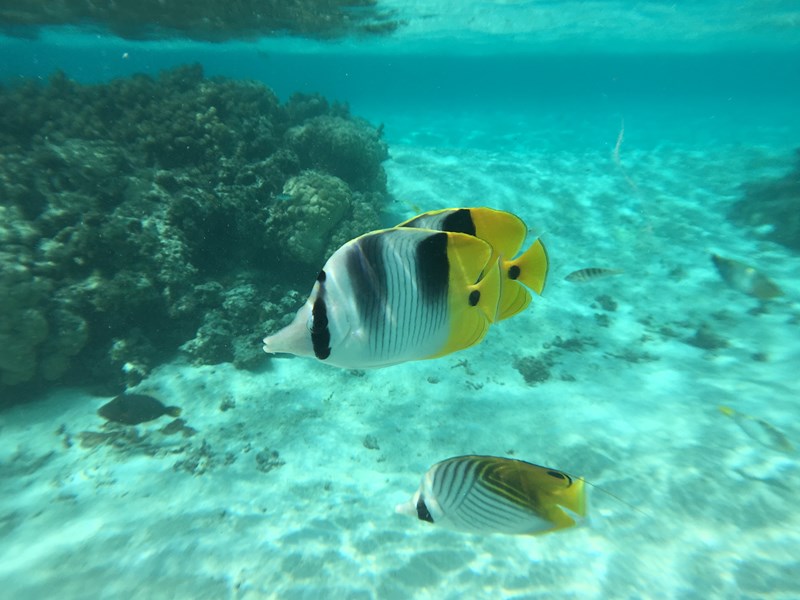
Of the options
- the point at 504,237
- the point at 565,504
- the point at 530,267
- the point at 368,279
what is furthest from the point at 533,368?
the point at 368,279

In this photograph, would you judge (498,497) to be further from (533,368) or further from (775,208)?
(775,208)

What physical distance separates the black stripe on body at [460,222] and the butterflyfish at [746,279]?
1083 cm

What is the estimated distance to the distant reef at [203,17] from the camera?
60.0 ft

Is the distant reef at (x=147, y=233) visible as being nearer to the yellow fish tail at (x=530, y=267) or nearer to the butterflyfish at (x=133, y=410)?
the butterflyfish at (x=133, y=410)

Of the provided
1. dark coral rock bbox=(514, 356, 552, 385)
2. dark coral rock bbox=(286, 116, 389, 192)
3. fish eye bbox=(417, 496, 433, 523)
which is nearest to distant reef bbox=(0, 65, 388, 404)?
dark coral rock bbox=(286, 116, 389, 192)

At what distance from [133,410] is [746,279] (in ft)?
41.6

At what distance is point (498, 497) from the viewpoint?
6.24 ft

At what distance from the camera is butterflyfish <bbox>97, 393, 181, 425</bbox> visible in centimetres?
553

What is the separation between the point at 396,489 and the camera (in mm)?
4684

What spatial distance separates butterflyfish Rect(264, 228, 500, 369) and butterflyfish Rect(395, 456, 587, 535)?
109cm

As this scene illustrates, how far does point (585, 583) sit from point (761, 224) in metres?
14.5

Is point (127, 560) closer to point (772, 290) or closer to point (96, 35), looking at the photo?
point (772, 290)

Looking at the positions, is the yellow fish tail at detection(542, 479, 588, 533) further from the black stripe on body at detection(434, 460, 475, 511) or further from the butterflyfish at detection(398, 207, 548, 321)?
the butterflyfish at detection(398, 207, 548, 321)

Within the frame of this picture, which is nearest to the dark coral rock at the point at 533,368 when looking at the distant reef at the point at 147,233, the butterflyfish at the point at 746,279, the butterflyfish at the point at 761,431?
the butterflyfish at the point at 761,431
